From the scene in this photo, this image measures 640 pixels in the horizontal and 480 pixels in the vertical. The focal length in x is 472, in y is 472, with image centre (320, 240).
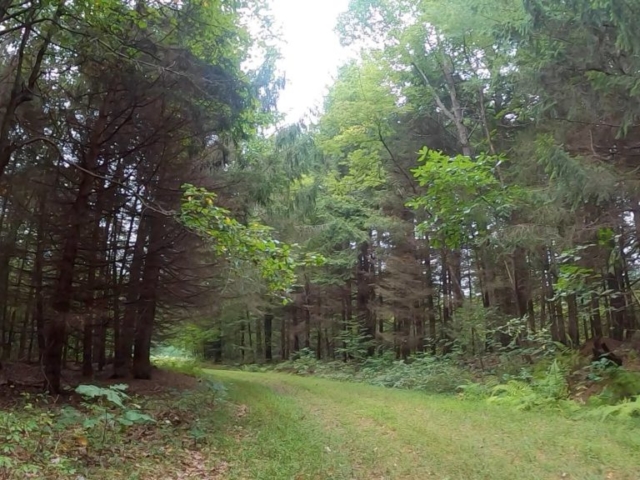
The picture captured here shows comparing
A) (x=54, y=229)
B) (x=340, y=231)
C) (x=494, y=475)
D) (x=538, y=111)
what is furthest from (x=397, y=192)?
(x=494, y=475)

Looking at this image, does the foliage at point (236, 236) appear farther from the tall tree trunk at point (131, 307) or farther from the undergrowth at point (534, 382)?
the undergrowth at point (534, 382)

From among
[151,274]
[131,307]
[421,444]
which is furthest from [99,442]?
[131,307]

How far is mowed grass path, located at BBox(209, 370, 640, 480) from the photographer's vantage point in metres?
5.27

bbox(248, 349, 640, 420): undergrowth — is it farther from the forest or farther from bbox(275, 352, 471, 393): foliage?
the forest

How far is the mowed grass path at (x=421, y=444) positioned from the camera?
527 cm

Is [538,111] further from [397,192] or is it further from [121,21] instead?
[397,192]

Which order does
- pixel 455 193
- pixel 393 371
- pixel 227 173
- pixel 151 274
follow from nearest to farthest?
pixel 455 193, pixel 151 274, pixel 227 173, pixel 393 371

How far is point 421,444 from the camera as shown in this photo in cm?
644

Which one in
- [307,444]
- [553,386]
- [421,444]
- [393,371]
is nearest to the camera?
[307,444]

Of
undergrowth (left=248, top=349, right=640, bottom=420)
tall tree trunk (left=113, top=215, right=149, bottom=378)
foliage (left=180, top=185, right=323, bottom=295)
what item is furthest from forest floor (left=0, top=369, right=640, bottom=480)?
foliage (left=180, top=185, right=323, bottom=295)

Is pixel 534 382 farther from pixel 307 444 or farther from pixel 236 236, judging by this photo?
pixel 236 236

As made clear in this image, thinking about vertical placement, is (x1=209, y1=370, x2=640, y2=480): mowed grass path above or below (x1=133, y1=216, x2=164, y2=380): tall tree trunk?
below

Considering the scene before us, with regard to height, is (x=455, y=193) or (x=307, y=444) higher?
(x=455, y=193)

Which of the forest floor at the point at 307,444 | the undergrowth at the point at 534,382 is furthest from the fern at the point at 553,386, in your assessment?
the forest floor at the point at 307,444
